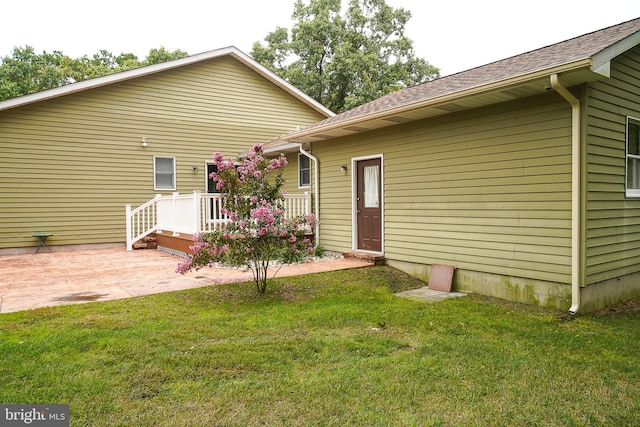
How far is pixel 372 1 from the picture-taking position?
27.9m

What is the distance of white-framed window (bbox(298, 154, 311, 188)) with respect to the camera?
36.1 ft

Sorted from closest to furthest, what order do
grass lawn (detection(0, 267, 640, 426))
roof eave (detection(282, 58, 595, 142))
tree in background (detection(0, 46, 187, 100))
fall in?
grass lawn (detection(0, 267, 640, 426))
roof eave (detection(282, 58, 595, 142))
tree in background (detection(0, 46, 187, 100))

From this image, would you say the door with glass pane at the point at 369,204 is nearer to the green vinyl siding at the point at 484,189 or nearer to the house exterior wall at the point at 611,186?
the green vinyl siding at the point at 484,189

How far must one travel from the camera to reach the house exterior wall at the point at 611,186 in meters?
5.23

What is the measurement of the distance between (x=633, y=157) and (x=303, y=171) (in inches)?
280

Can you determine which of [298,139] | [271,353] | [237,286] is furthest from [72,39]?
[271,353]

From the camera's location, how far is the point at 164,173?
12.2 metres

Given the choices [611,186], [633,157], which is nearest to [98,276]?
[611,186]

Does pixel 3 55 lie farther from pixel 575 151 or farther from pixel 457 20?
pixel 575 151

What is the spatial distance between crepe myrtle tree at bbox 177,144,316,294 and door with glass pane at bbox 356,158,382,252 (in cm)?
282

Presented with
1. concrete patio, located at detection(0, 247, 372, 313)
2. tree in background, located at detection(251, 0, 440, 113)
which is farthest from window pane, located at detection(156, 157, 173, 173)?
tree in background, located at detection(251, 0, 440, 113)

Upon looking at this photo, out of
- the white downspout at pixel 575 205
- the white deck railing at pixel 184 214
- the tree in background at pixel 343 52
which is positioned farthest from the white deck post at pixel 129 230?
the tree in background at pixel 343 52

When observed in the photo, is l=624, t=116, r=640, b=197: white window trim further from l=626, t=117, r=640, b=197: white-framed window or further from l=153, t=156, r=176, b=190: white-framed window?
l=153, t=156, r=176, b=190: white-framed window

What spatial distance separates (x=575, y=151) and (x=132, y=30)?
32927mm
